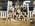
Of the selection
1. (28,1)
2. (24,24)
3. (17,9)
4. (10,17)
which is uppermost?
(28,1)

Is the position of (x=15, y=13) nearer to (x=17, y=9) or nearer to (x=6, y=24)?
(x=17, y=9)

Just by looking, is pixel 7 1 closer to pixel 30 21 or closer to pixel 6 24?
pixel 6 24

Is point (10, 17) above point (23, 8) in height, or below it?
below

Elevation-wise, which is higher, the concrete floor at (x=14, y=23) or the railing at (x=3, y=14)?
the railing at (x=3, y=14)

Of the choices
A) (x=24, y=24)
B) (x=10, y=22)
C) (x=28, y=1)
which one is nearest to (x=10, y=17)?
(x=10, y=22)

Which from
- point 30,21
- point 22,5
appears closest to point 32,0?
point 22,5

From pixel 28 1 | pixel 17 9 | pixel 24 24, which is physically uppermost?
pixel 28 1

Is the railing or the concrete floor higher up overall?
the railing

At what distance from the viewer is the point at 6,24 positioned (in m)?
0.64

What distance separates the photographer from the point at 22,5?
0.66m

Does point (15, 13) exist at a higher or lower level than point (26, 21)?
higher

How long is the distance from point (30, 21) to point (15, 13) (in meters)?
0.25

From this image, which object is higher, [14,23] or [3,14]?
[3,14]

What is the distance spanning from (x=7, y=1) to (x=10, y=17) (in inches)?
9.4
